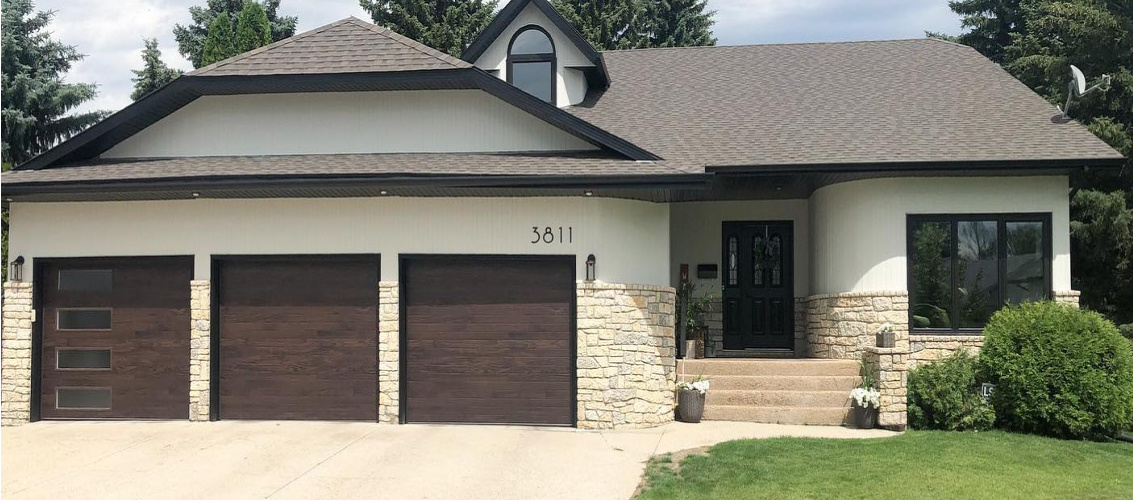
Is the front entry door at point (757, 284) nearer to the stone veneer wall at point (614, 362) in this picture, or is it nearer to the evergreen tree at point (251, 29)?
the stone veneer wall at point (614, 362)

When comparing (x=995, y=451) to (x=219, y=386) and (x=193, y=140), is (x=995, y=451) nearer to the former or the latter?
(x=219, y=386)

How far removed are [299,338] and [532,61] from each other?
627cm

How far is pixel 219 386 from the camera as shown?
1233cm

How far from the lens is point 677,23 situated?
36750 mm

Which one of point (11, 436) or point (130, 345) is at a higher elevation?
point (130, 345)

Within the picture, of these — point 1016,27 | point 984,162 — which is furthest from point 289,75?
point 1016,27

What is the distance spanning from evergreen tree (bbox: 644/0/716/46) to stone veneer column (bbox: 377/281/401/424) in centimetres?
2634

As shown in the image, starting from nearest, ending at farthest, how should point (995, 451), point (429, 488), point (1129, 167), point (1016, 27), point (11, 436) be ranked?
point (429, 488) → point (995, 451) → point (11, 436) → point (1129, 167) → point (1016, 27)

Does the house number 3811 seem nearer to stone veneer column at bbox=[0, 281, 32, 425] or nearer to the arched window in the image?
the arched window

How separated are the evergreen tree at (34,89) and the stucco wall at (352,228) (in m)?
21.3

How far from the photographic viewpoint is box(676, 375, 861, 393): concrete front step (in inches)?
495

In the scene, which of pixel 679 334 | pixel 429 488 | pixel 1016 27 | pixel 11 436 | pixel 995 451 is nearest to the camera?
pixel 429 488

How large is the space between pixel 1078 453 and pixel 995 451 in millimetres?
1010

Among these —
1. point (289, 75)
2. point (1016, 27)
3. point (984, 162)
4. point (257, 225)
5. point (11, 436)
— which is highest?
point (1016, 27)
